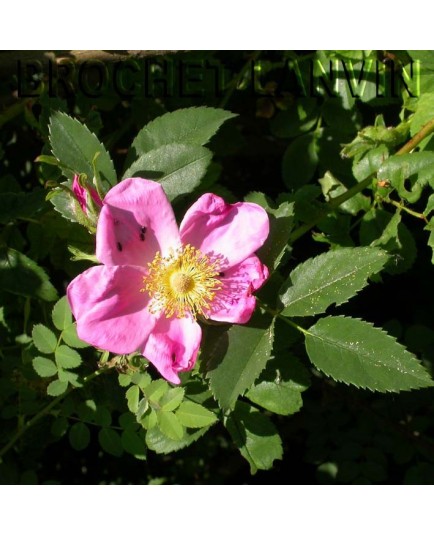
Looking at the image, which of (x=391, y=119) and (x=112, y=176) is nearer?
(x=112, y=176)

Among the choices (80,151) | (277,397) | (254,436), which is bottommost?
(254,436)

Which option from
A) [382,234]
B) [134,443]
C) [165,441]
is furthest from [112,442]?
[382,234]

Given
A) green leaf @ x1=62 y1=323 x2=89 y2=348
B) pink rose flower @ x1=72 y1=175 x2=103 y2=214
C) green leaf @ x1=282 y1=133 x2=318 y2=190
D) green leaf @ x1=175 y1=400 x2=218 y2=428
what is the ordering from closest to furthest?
pink rose flower @ x1=72 y1=175 x2=103 y2=214 → green leaf @ x1=175 y1=400 x2=218 y2=428 → green leaf @ x1=62 y1=323 x2=89 y2=348 → green leaf @ x1=282 y1=133 x2=318 y2=190

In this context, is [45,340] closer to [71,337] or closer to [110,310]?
[71,337]

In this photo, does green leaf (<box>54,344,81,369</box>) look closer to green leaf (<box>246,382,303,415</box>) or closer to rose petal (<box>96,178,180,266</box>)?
rose petal (<box>96,178,180,266</box>)

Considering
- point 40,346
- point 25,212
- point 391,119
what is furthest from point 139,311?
point 391,119

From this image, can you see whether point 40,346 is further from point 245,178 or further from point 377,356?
point 245,178

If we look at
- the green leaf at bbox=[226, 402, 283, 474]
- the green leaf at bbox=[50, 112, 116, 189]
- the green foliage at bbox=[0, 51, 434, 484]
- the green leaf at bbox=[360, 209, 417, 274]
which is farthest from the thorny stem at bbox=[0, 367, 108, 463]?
the green leaf at bbox=[360, 209, 417, 274]
